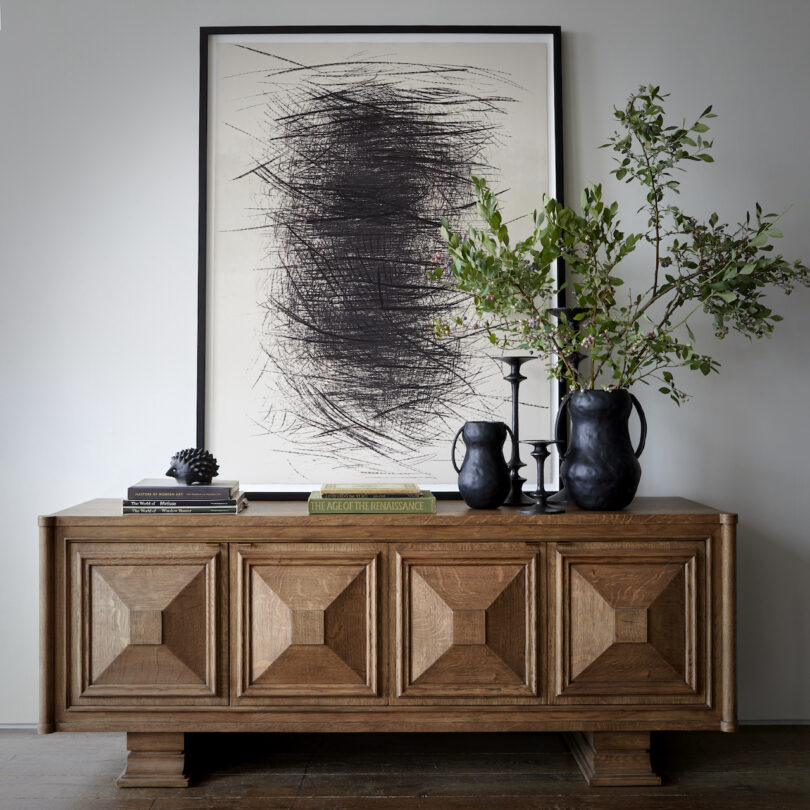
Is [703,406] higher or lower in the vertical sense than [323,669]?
higher

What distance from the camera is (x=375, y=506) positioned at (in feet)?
6.21

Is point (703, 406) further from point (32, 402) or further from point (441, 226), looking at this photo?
point (32, 402)

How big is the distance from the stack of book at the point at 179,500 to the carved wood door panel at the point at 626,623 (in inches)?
35.6

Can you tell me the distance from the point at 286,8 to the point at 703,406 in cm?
193

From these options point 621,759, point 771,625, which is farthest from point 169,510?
point 771,625

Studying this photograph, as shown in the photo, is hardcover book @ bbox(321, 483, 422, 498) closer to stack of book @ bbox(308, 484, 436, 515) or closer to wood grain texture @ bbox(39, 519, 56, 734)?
stack of book @ bbox(308, 484, 436, 515)

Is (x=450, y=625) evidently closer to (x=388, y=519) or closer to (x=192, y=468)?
(x=388, y=519)

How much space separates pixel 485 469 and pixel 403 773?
0.91 metres

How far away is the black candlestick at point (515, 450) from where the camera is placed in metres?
2.09

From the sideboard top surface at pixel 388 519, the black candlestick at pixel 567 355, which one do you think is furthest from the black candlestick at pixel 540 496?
the black candlestick at pixel 567 355

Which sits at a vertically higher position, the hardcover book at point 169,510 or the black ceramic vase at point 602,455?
the black ceramic vase at point 602,455

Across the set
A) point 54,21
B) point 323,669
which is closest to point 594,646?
point 323,669

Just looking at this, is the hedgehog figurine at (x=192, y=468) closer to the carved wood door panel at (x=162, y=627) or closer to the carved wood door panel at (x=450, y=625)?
the carved wood door panel at (x=162, y=627)

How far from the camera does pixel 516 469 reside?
2.10 m
